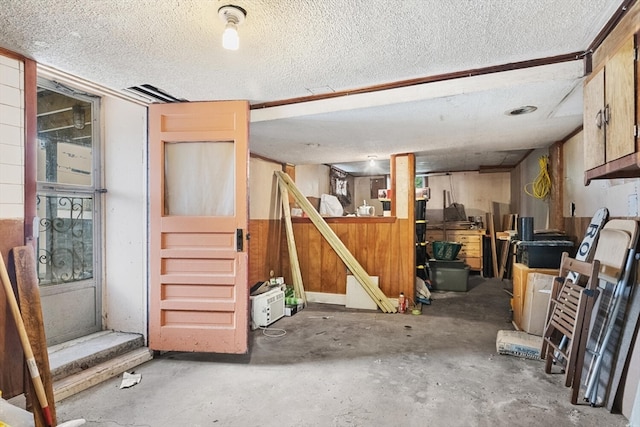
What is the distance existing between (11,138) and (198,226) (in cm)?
126

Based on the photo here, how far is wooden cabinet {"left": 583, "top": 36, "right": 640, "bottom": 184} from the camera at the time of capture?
1.53 m

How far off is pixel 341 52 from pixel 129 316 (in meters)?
2.76

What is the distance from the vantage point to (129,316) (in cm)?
288

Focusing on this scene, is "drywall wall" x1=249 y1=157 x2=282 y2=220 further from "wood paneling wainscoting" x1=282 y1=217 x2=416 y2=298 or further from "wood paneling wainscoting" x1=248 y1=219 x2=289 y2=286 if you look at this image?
"wood paneling wainscoting" x1=282 y1=217 x2=416 y2=298

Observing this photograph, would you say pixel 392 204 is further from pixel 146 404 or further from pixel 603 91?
pixel 146 404

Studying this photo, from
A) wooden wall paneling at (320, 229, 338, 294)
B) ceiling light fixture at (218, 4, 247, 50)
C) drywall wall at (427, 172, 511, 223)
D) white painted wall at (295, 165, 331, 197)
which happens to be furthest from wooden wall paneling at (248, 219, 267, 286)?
drywall wall at (427, 172, 511, 223)

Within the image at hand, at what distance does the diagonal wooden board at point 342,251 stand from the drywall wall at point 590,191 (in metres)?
2.35

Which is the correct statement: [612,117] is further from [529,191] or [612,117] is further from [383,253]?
[529,191]

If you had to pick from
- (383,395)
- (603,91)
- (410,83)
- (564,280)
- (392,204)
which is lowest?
(383,395)

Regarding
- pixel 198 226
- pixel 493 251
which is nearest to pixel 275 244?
pixel 198 226

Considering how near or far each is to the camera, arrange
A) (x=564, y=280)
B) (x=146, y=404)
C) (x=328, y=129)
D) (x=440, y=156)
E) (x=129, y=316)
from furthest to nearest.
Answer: (x=440, y=156)
(x=328, y=129)
(x=129, y=316)
(x=564, y=280)
(x=146, y=404)

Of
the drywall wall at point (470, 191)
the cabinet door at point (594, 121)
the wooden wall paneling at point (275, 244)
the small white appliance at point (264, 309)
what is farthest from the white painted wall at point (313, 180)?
the cabinet door at point (594, 121)

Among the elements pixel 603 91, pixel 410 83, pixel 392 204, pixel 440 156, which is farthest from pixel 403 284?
pixel 603 91

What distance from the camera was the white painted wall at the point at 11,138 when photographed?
1.93m
